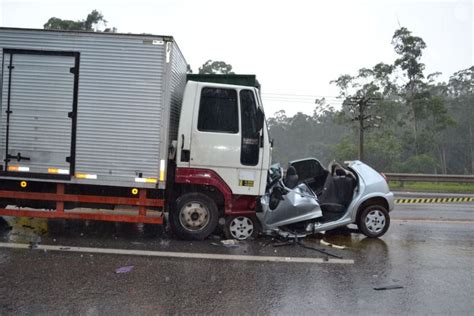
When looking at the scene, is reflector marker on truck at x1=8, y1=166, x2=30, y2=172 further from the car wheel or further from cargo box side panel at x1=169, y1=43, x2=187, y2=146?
the car wheel

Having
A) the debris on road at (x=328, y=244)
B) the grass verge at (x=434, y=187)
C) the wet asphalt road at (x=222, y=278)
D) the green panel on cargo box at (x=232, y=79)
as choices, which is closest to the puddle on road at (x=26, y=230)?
the wet asphalt road at (x=222, y=278)

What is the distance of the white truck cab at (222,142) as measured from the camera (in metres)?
6.39

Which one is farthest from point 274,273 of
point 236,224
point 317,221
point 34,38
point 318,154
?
point 318,154

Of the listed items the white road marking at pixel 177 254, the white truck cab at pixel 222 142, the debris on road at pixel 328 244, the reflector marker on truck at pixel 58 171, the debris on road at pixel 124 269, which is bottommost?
the debris on road at pixel 124 269

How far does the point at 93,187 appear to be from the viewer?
6.65 metres

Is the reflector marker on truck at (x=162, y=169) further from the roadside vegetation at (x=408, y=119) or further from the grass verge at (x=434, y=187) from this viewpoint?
the roadside vegetation at (x=408, y=119)

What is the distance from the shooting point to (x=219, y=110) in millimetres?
6430

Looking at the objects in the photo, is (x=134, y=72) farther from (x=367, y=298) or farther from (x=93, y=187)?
(x=367, y=298)

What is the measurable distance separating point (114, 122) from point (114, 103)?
0.28 meters

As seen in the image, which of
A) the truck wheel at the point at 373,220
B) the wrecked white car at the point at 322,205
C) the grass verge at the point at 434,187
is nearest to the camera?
the wrecked white car at the point at 322,205

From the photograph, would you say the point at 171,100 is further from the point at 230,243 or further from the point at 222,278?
the point at 222,278

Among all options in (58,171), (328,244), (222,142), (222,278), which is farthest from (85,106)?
(328,244)

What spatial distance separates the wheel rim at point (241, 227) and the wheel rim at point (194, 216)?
446mm

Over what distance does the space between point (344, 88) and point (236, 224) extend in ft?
131
